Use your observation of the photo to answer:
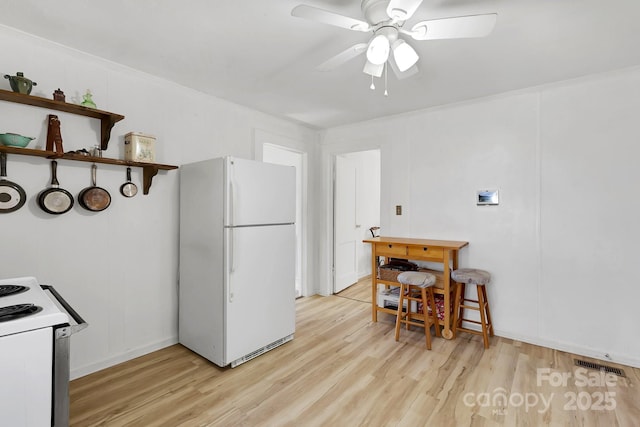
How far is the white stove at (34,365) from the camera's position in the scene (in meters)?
0.98

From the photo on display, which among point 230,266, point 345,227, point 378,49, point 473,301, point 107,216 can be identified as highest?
point 378,49

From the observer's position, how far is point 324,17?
142cm

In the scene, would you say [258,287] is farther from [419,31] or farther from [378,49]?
[419,31]

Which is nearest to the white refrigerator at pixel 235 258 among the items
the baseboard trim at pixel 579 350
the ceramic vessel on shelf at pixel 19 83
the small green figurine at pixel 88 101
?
the small green figurine at pixel 88 101

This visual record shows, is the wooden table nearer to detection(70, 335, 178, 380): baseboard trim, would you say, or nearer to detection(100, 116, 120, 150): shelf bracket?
detection(70, 335, 178, 380): baseboard trim

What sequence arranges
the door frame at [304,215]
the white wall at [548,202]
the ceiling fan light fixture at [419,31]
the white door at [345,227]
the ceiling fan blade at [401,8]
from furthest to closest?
the white door at [345,227], the door frame at [304,215], the white wall at [548,202], the ceiling fan light fixture at [419,31], the ceiling fan blade at [401,8]

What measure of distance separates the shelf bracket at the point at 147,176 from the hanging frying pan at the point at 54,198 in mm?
495

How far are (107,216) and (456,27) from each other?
2579 mm

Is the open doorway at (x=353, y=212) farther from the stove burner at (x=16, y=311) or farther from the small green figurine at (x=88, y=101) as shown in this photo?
the stove burner at (x=16, y=311)

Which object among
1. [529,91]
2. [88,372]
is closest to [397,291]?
[529,91]

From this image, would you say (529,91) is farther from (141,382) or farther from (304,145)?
(141,382)

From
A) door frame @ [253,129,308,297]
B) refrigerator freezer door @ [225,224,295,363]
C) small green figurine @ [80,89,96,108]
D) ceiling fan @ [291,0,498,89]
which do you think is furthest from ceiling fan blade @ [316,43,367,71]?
door frame @ [253,129,308,297]

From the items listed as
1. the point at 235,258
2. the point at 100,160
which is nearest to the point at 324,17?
the point at 235,258

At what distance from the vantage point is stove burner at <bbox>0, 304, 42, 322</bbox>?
3.37ft
